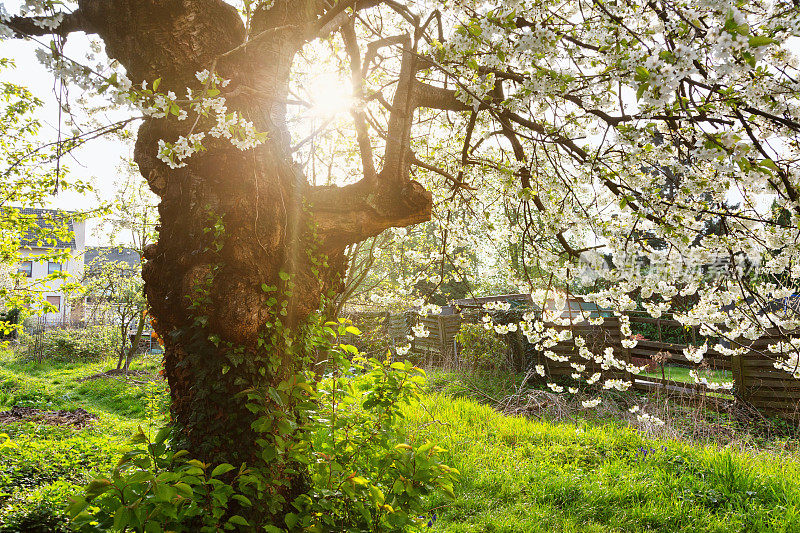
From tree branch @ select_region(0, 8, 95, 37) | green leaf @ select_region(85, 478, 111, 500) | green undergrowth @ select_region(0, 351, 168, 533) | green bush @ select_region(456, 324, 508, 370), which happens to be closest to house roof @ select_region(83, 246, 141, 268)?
green undergrowth @ select_region(0, 351, 168, 533)

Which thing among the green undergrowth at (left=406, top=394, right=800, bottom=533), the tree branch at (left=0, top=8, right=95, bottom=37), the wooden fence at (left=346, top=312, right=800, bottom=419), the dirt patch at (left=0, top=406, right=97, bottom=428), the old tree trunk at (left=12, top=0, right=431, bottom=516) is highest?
the tree branch at (left=0, top=8, right=95, bottom=37)

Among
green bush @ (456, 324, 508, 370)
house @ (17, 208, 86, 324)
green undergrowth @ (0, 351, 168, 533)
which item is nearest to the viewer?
green undergrowth @ (0, 351, 168, 533)

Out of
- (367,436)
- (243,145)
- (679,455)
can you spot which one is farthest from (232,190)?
(679,455)

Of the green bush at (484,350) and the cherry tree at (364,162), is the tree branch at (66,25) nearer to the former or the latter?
the cherry tree at (364,162)

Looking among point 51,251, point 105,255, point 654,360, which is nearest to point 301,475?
point 51,251

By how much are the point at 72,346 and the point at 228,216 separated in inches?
609

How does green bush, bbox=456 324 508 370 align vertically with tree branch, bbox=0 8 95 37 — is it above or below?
below

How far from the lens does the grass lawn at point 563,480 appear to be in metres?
3.41

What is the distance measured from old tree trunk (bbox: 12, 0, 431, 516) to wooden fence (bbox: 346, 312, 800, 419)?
3.47 m

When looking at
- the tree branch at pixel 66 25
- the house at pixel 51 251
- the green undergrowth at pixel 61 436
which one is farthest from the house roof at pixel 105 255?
the tree branch at pixel 66 25

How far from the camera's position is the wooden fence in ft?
21.1

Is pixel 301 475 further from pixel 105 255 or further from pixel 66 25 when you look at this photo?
pixel 105 255

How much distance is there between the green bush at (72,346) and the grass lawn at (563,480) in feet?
33.2

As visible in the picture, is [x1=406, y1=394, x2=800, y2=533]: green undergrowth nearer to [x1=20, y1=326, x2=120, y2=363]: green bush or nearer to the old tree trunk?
the old tree trunk
